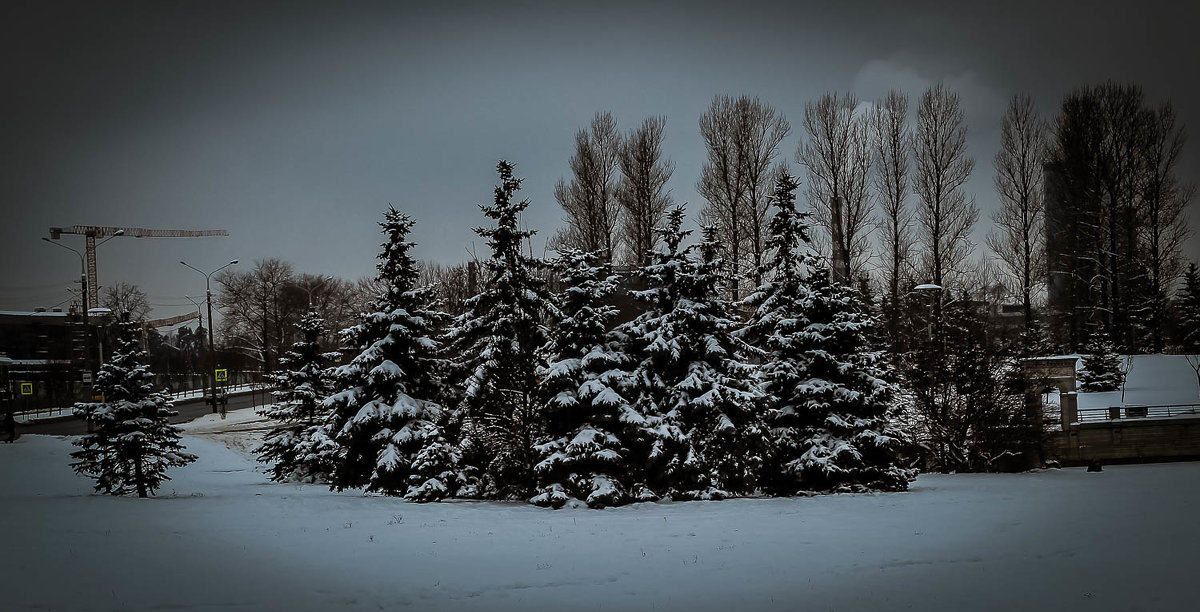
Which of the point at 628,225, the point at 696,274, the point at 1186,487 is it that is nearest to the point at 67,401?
the point at 628,225

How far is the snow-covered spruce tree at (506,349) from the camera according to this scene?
64.4 feet

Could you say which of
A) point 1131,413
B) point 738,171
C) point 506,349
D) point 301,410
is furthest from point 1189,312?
point 301,410

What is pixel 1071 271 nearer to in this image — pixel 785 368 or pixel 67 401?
pixel 785 368

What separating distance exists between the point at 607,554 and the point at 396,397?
10729 mm

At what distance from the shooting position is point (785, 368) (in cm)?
2088

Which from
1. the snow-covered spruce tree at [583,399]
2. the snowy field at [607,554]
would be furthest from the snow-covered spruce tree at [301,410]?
the snow-covered spruce tree at [583,399]

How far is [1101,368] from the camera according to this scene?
4125cm

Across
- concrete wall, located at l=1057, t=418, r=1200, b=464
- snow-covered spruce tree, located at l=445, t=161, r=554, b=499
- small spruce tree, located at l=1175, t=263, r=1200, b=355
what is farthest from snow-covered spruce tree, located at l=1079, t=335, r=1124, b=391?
snow-covered spruce tree, located at l=445, t=161, r=554, b=499

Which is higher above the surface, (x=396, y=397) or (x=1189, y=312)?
(x=1189, y=312)

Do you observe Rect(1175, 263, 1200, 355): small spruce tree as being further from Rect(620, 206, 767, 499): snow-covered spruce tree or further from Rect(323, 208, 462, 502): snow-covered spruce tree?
Rect(323, 208, 462, 502): snow-covered spruce tree

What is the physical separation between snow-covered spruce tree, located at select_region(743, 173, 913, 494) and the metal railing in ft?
68.2

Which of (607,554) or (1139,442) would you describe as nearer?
(607,554)

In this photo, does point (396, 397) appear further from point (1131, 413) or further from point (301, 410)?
point (1131, 413)

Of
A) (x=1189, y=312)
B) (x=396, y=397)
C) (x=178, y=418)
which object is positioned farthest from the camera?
(x=1189, y=312)
